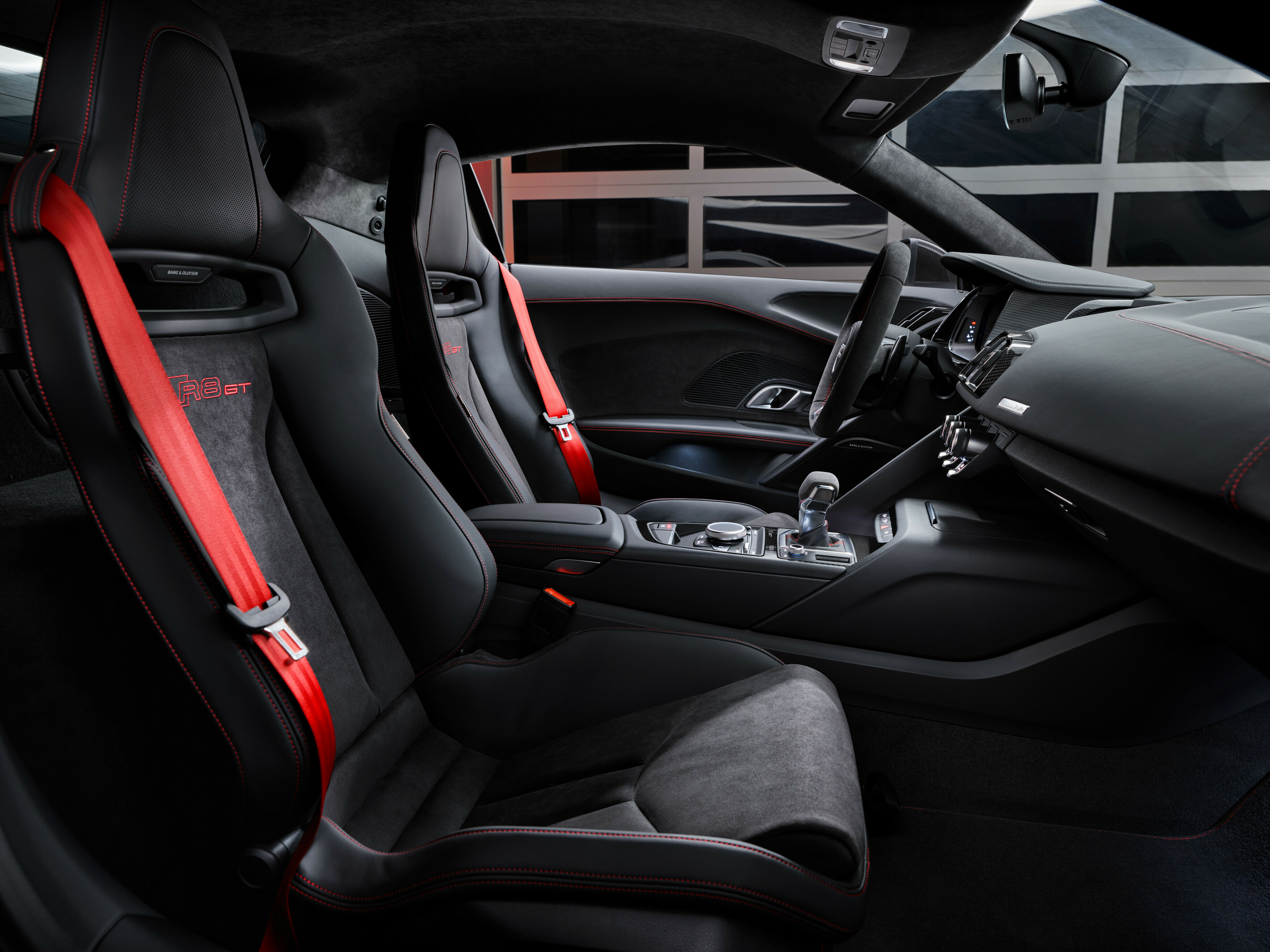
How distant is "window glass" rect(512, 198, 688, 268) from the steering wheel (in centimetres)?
171

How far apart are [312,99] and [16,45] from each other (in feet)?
1.65

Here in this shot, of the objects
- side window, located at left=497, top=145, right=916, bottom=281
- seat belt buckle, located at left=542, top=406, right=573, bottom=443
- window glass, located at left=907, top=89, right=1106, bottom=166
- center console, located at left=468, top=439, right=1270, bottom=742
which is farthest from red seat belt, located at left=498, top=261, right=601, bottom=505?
window glass, located at left=907, top=89, right=1106, bottom=166

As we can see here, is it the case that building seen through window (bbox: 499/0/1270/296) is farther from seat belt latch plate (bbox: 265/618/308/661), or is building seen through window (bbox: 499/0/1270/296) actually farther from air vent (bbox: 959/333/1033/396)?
seat belt latch plate (bbox: 265/618/308/661)

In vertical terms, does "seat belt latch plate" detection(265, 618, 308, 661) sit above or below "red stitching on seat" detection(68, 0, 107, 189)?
below

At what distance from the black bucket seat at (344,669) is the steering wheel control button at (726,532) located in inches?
10.4

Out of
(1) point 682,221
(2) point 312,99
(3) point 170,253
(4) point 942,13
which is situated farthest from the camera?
(1) point 682,221

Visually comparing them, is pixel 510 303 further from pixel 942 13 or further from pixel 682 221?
pixel 682 221

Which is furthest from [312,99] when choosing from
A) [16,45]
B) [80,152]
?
[80,152]

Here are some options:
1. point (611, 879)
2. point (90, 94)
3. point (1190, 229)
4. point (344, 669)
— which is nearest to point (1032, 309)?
point (611, 879)

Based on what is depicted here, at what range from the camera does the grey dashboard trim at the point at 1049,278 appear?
4.03ft

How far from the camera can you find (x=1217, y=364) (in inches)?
28.1

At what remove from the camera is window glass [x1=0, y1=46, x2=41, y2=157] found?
110cm

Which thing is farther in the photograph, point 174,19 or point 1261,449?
point 174,19

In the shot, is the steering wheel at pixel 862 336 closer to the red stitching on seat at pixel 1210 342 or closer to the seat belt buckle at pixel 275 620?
the red stitching on seat at pixel 1210 342
